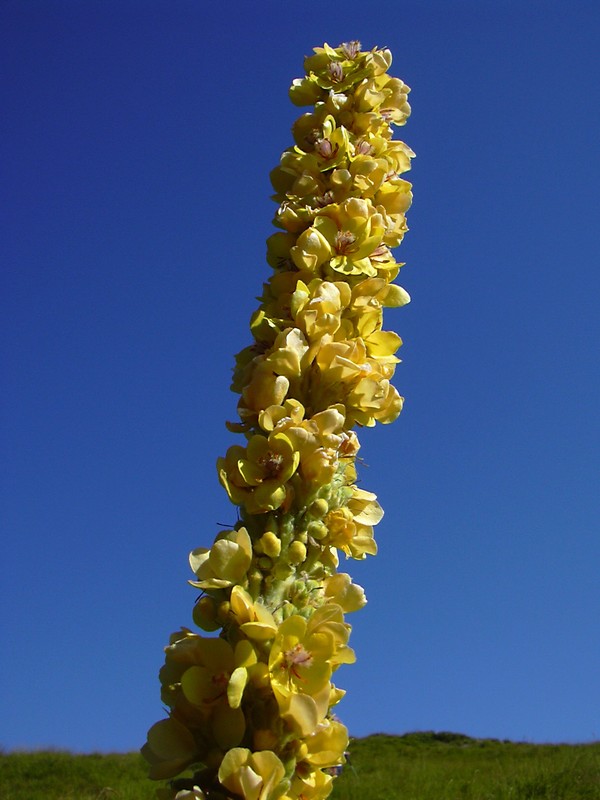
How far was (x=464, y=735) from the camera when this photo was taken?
19969mm

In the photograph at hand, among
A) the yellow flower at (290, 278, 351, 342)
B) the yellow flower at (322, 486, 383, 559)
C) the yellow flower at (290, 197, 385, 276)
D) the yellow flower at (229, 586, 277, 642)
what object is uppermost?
the yellow flower at (290, 197, 385, 276)

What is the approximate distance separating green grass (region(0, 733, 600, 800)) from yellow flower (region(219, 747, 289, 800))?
8.47 m

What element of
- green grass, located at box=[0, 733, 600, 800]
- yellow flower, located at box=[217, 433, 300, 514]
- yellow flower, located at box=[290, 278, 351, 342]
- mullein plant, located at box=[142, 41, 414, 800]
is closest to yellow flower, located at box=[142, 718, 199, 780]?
mullein plant, located at box=[142, 41, 414, 800]

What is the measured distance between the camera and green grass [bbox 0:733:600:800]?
30.6ft

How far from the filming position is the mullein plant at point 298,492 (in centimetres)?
173

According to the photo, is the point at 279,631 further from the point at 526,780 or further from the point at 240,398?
the point at 526,780

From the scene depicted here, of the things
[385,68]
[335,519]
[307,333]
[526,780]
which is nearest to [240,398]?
[307,333]

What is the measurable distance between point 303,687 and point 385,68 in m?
2.43

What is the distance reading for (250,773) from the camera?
1.58 m

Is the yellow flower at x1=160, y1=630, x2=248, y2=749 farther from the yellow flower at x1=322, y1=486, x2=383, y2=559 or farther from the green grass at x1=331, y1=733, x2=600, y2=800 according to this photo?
the green grass at x1=331, y1=733, x2=600, y2=800

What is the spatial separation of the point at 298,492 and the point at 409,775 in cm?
1080

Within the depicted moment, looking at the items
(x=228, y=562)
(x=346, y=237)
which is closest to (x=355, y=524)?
(x=228, y=562)

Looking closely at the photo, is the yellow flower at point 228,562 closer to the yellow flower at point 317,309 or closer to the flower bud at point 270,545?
the flower bud at point 270,545

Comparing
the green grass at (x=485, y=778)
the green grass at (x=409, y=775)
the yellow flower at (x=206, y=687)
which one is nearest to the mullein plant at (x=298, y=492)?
the yellow flower at (x=206, y=687)
